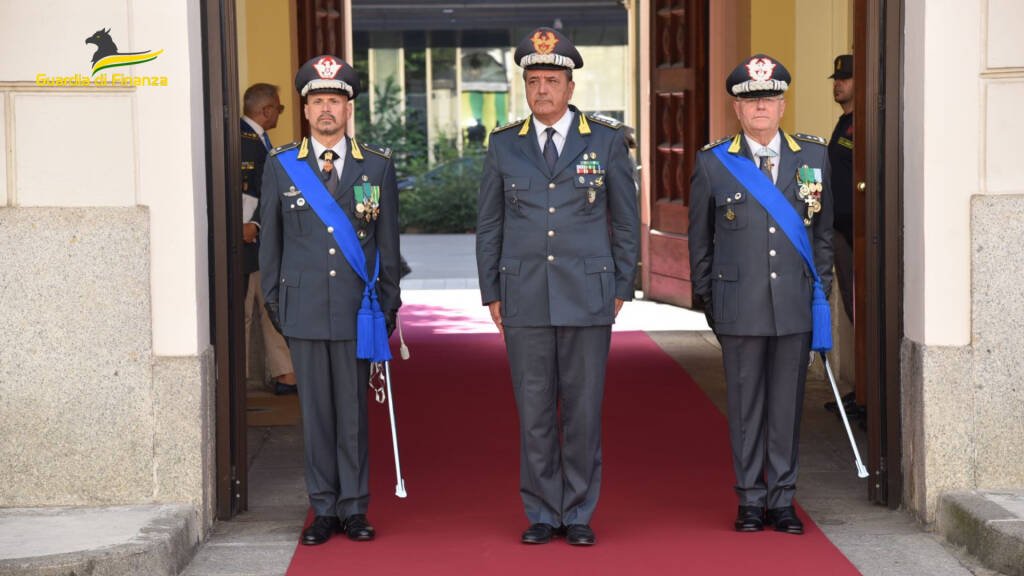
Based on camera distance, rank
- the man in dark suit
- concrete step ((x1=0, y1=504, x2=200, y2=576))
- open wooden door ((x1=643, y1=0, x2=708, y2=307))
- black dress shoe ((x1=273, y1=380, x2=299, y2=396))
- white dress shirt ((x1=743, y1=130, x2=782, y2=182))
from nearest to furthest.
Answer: concrete step ((x1=0, y1=504, x2=200, y2=576)) < white dress shirt ((x1=743, y1=130, x2=782, y2=182)) < the man in dark suit < black dress shoe ((x1=273, y1=380, x2=299, y2=396)) < open wooden door ((x1=643, y1=0, x2=708, y2=307))

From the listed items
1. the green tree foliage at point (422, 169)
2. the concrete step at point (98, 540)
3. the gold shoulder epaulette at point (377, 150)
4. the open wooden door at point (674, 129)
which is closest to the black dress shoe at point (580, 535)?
the concrete step at point (98, 540)

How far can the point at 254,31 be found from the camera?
10336mm

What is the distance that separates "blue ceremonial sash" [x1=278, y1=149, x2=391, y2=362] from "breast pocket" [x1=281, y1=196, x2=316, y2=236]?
24 millimetres

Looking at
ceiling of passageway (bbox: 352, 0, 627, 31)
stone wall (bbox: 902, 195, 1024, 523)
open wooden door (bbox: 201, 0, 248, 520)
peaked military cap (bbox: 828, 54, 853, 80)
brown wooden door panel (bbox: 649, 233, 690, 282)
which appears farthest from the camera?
ceiling of passageway (bbox: 352, 0, 627, 31)

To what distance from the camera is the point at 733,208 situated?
217 inches

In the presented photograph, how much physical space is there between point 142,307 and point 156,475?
0.63 metres

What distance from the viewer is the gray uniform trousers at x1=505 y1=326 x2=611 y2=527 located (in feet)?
17.6

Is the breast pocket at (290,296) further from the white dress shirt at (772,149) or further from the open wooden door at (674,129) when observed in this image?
the open wooden door at (674,129)

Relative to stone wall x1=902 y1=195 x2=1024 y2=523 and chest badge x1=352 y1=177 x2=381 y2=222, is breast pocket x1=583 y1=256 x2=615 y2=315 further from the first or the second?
stone wall x1=902 y1=195 x2=1024 y2=523

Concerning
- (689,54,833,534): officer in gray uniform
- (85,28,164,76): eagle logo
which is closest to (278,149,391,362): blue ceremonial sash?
(85,28,164,76): eagle logo

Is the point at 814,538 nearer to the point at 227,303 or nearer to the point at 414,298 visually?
the point at 227,303

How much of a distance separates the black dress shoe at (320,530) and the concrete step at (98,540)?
417 mm

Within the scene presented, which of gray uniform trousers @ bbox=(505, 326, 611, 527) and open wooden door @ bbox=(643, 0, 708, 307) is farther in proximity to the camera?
open wooden door @ bbox=(643, 0, 708, 307)

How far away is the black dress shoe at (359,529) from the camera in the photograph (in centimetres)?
549
